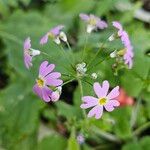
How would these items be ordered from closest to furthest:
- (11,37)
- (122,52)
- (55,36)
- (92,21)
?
(122,52)
(55,36)
(92,21)
(11,37)

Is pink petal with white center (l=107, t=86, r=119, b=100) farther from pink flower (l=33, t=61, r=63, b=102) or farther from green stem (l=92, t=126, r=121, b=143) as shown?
green stem (l=92, t=126, r=121, b=143)

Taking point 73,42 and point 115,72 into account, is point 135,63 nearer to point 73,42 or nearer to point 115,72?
point 115,72

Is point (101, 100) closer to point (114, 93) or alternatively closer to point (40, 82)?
point (114, 93)

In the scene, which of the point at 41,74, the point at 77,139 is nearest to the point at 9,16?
the point at 77,139

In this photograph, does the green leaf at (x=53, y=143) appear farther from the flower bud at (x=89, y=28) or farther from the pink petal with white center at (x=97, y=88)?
the pink petal with white center at (x=97, y=88)

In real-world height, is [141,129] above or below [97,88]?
below

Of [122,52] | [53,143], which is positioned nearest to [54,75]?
[122,52]

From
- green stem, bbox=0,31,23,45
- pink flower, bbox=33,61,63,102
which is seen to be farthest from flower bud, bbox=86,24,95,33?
green stem, bbox=0,31,23,45
